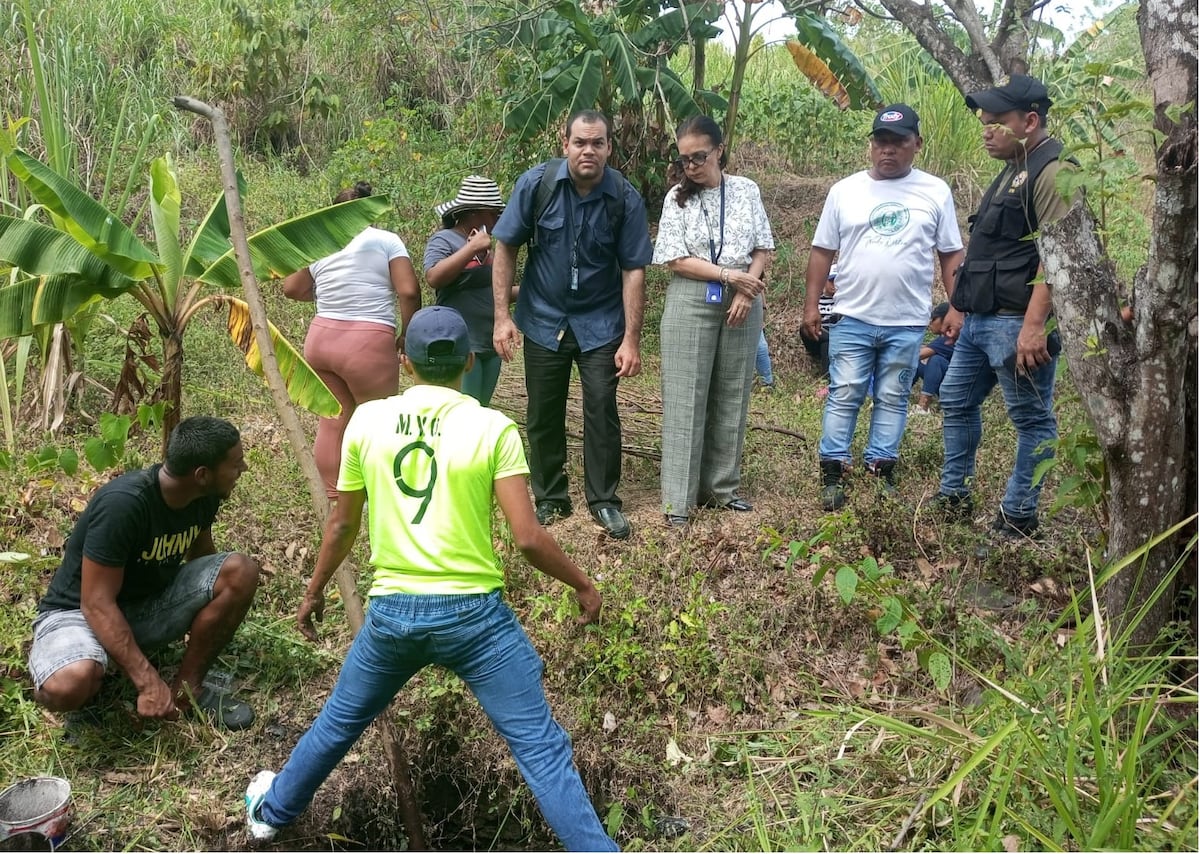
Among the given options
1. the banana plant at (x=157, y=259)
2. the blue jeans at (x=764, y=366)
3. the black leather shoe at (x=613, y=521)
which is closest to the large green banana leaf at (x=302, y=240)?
the banana plant at (x=157, y=259)

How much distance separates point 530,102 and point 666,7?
1843mm

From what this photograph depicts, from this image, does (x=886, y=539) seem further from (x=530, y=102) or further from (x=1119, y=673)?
(x=530, y=102)

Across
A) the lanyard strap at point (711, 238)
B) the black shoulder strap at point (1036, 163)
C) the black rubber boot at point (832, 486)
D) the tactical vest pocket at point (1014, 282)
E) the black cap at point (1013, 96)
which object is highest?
the black cap at point (1013, 96)

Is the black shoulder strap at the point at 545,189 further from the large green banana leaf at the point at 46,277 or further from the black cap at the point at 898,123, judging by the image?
the large green banana leaf at the point at 46,277

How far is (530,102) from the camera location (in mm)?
8055

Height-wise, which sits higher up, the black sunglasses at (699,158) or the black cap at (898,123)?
the black cap at (898,123)

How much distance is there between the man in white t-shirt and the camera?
5160 mm

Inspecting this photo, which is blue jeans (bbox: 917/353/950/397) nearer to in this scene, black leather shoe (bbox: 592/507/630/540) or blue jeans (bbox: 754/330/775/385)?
blue jeans (bbox: 754/330/775/385)

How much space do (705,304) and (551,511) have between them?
1.35 meters

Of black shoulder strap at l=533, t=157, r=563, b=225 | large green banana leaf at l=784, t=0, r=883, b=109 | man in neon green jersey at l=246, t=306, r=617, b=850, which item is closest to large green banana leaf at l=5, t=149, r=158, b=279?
black shoulder strap at l=533, t=157, r=563, b=225

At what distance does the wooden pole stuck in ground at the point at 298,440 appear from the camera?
3.79m

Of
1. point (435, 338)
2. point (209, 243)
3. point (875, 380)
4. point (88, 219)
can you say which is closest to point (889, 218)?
point (875, 380)

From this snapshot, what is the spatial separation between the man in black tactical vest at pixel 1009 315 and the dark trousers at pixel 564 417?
5.58 ft

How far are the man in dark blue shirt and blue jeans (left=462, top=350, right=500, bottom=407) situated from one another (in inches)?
10.5
